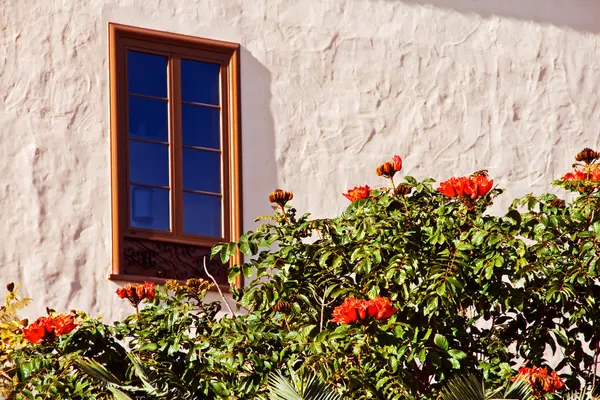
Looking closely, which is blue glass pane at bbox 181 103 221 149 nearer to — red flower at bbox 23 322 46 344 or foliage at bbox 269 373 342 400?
red flower at bbox 23 322 46 344

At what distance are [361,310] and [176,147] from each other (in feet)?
9.42

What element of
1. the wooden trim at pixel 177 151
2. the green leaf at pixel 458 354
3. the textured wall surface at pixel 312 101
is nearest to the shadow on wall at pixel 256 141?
the textured wall surface at pixel 312 101

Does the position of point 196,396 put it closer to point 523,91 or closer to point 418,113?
point 418,113

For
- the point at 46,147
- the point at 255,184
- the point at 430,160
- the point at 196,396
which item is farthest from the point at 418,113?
the point at 196,396

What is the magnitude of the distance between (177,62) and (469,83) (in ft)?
6.71

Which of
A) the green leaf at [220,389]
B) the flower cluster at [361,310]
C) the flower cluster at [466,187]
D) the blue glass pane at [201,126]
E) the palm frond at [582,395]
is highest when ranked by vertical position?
the blue glass pane at [201,126]

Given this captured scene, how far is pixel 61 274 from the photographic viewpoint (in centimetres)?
924

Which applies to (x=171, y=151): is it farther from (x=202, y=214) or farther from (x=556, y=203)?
(x=556, y=203)

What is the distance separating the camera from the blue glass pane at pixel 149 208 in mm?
9594

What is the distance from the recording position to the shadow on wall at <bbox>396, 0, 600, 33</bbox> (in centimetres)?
1091

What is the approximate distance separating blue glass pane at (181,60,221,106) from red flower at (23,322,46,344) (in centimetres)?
257

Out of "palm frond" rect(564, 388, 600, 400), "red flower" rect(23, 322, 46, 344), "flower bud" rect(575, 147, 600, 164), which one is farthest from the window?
"palm frond" rect(564, 388, 600, 400)

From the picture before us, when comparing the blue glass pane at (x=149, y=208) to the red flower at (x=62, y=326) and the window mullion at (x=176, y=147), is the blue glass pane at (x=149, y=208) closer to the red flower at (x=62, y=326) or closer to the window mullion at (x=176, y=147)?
the window mullion at (x=176, y=147)

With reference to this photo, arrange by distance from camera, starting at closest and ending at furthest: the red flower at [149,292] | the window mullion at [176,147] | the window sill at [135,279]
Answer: the red flower at [149,292], the window sill at [135,279], the window mullion at [176,147]
